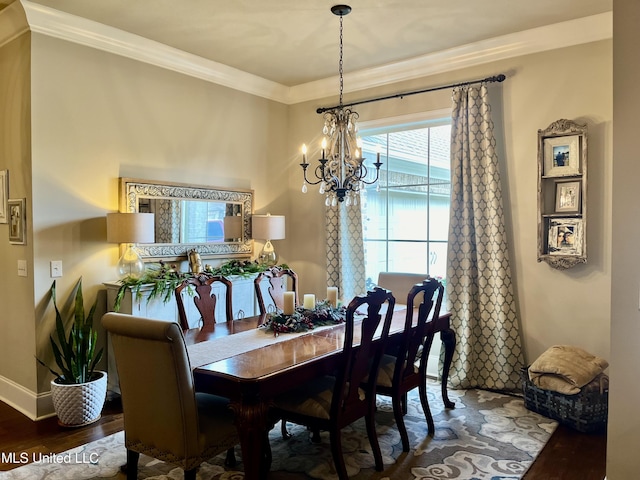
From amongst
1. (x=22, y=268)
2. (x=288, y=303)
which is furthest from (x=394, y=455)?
(x=22, y=268)

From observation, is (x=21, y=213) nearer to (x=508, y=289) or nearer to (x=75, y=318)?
(x=75, y=318)

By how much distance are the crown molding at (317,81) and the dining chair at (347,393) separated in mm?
2568

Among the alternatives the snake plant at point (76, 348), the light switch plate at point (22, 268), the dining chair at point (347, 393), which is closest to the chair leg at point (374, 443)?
the dining chair at point (347, 393)

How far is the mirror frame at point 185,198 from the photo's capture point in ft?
13.4

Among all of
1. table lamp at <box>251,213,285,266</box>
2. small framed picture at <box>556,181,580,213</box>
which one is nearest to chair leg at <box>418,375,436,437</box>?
small framed picture at <box>556,181,580,213</box>

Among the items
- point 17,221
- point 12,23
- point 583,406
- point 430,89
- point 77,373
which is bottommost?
point 583,406

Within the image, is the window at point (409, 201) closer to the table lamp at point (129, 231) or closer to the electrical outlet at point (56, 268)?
the table lamp at point (129, 231)

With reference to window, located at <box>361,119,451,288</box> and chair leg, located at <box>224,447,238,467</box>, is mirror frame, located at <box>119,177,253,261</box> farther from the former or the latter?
chair leg, located at <box>224,447,238,467</box>

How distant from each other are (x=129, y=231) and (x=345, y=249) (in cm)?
216

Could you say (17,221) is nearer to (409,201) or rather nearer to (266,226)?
(266,226)

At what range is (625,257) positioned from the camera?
7.45 ft

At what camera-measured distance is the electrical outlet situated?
3.64m

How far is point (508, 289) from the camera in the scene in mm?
4023

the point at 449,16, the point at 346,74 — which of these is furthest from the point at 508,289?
the point at 346,74
